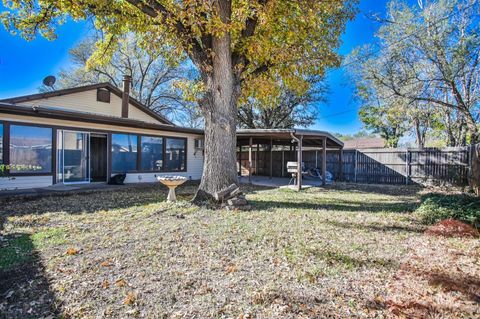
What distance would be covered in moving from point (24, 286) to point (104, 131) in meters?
8.56

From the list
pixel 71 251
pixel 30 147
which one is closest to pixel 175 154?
pixel 30 147

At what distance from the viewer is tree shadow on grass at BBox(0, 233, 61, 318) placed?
2250 mm

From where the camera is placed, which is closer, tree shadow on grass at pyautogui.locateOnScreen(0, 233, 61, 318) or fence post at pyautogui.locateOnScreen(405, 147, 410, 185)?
tree shadow on grass at pyautogui.locateOnScreen(0, 233, 61, 318)

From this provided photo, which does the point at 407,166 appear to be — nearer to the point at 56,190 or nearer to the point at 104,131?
the point at 104,131

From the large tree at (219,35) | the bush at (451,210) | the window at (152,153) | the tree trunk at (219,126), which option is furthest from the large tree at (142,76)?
the bush at (451,210)

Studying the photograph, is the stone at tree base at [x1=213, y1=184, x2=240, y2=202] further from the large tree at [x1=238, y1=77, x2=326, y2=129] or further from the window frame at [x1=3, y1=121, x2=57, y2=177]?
the large tree at [x1=238, y1=77, x2=326, y2=129]

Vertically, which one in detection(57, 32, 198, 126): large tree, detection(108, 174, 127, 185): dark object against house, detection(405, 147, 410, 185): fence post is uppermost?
detection(57, 32, 198, 126): large tree

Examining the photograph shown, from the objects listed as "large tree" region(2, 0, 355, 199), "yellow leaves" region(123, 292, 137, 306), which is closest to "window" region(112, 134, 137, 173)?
"large tree" region(2, 0, 355, 199)

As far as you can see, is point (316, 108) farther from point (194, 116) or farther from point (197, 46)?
point (197, 46)

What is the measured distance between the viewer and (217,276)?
2.89 metres

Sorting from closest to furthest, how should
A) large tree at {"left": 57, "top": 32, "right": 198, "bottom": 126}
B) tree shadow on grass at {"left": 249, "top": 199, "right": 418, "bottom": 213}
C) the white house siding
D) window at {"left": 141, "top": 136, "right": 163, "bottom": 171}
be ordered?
tree shadow on grass at {"left": 249, "top": 199, "right": 418, "bottom": 213} → the white house siding → window at {"left": 141, "top": 136, "right": 163, "bottom": 171} → large tree at {"left": 57, "top": 32, "right": 198, "bottom": 126}

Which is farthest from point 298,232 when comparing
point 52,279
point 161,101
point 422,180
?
point 161,101

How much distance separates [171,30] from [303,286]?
6292 millimetres

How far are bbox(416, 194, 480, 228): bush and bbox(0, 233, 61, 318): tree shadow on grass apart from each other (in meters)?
5.99
